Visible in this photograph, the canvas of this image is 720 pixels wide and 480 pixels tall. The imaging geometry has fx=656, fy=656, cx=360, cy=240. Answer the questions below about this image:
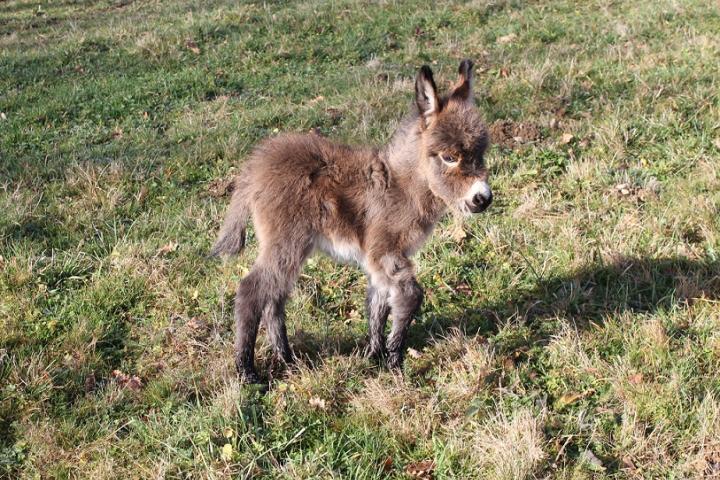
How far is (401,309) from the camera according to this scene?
13.9ft

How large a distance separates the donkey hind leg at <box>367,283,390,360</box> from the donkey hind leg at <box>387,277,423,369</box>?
4.8 inches

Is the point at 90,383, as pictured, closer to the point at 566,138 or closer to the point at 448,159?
the point at 448,159

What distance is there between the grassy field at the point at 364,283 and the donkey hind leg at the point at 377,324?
13 centimetres

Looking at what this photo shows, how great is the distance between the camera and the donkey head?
4.08m

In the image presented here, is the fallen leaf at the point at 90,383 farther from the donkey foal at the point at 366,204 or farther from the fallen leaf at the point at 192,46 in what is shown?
the fallen leaf at the point at 192,46

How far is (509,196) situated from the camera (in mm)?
6512

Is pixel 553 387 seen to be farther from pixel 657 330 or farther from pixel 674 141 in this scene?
pixel 674 141

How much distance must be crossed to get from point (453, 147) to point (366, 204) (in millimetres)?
690

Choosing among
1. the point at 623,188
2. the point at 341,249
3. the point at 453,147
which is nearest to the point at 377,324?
the point at 341,249

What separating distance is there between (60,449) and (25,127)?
6.07 m

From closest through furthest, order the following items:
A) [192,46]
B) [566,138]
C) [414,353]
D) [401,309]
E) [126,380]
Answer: [401,309], [126,380], [414,353], [566,138], [192,46]

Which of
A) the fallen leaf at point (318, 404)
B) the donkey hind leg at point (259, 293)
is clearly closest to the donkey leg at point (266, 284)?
the donkey hind leg at point (259, 293)

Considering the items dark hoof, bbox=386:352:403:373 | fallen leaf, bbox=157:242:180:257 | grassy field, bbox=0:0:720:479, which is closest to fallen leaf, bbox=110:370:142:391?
grassy field, bbox=0:0:720:479

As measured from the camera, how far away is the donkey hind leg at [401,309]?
13.8ft
